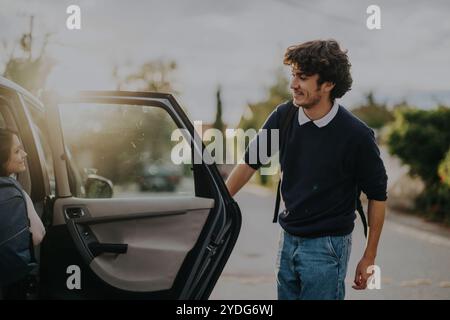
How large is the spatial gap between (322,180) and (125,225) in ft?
3.66

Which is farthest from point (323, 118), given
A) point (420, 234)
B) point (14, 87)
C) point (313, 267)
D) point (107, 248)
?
point (420, 234)

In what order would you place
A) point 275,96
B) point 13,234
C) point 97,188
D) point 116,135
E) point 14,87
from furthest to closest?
point 275,96, point 97,188, point 116,135, point 14,87, point 13,234

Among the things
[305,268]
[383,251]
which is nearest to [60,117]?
[305,268]

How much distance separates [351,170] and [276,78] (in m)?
35.9

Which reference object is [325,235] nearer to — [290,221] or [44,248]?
[290,221]

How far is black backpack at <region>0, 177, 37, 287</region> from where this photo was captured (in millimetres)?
2637

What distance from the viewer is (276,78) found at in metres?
38.1

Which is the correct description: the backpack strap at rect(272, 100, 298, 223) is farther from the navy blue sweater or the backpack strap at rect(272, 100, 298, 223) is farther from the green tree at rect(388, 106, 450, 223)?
the green tree at rect(388, 106, 450, 223)

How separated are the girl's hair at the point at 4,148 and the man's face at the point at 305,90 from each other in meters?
1.48

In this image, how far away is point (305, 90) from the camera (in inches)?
110

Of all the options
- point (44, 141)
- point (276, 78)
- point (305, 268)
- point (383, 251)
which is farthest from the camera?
point (276, 78)

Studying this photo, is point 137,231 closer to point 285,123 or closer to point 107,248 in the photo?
point 107,248

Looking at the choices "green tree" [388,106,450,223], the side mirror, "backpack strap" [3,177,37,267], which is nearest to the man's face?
"backpack strap" [3,177,37,267]

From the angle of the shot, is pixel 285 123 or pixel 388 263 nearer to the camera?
pixel 285 123
